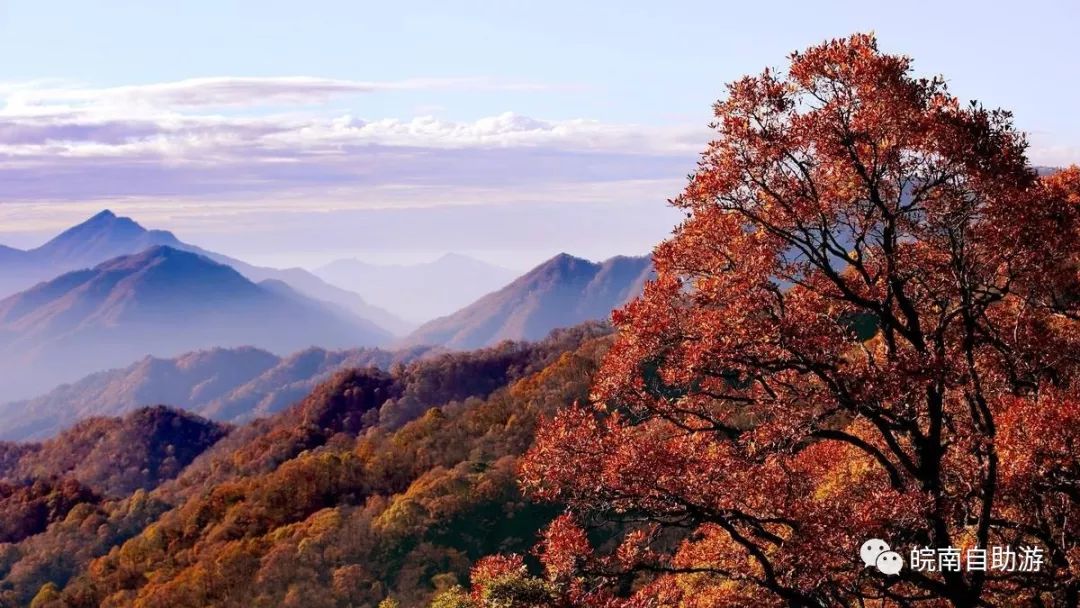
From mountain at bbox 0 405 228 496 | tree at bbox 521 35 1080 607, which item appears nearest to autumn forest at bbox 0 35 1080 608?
tree at bbox 521 35 1080 607

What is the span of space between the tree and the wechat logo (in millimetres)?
122

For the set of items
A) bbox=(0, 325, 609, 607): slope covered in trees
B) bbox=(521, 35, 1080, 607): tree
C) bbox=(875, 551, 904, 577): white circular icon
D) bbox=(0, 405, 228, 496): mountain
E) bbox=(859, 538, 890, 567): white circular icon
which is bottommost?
bbox=(0, 405, 228, 496): mountain

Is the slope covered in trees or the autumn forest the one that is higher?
the autumn forest

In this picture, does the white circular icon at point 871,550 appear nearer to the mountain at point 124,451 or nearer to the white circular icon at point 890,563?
the white circular icon at point 890,563

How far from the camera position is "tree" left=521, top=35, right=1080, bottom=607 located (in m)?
10.0

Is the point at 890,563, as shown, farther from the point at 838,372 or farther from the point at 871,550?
the point at 838,372

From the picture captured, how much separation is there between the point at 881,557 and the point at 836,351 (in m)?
2.21

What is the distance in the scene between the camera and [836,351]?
1036 centimetres

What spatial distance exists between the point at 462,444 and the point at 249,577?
30.3 m

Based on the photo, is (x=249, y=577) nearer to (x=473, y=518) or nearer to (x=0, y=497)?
(x=473, y=518)

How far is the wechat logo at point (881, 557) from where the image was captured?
984cm

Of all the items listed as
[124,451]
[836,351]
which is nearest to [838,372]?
[836,351]

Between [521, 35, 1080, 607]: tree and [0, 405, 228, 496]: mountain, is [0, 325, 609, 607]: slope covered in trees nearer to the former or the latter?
[0, 405, 228, 496]: mountain

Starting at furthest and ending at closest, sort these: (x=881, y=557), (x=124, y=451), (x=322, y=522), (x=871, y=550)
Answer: (x=124, y=451), (x=322, y=522), (x=881, y=557), (x=871, y=550)
